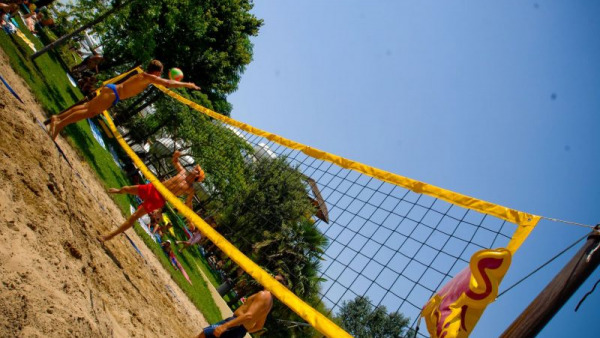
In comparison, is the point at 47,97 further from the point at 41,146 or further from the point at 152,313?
the point at 152,313

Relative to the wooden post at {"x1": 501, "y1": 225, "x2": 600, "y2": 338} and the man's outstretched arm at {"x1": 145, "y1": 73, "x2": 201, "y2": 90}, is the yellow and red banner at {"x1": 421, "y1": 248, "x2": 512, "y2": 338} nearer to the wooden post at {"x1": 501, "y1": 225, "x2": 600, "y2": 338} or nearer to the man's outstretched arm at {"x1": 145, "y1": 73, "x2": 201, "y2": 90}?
the wooden post at {"x1": 501, "y1": 225, "x2": 600, "y2": 338}

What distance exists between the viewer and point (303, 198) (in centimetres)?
1912

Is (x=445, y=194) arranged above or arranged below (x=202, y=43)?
below

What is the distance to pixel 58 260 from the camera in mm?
2818

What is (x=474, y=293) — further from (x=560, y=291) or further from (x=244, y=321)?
(x=244, y=321)

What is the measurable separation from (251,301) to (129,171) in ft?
26.6

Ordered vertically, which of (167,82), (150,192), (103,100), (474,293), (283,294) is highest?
(167,82)

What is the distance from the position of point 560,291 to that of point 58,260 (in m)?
3.29

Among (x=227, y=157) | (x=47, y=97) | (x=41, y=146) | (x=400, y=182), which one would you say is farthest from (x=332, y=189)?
A: (x=227, y=157)

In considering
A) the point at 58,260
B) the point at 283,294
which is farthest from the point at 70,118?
the point at 283,294

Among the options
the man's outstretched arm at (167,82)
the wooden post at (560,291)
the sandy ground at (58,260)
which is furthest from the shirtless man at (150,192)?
the wooden post at (560,291)

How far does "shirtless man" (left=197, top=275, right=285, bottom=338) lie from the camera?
144 inches

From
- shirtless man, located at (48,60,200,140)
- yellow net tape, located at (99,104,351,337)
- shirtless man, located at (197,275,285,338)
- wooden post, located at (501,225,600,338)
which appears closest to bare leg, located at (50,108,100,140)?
shirtless man, located at (48,60,200,140)

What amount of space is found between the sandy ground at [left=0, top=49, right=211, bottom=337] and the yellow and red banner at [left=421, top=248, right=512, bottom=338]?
236 centimetres
